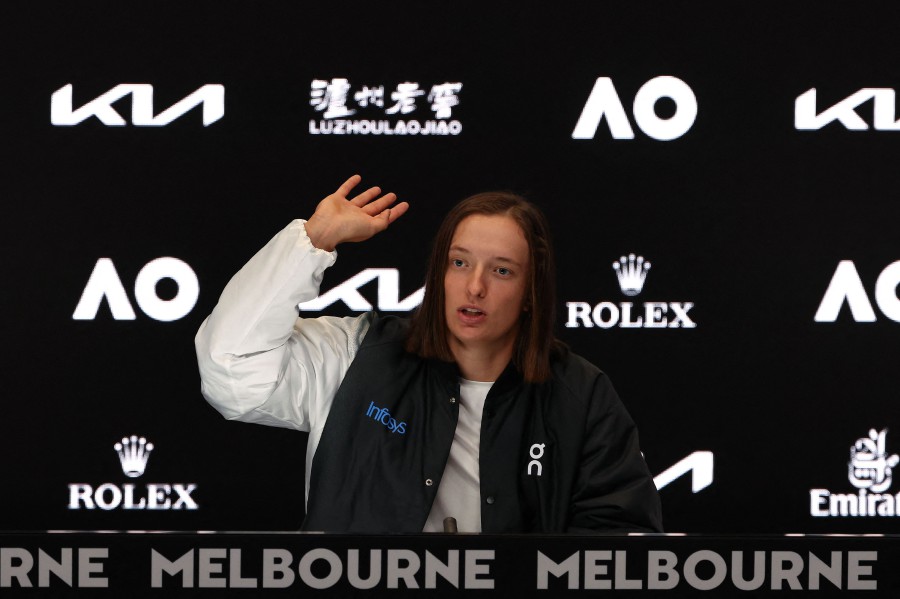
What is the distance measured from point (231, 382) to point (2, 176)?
1702 millimetres

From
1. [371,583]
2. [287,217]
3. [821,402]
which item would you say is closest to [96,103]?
[287,217]

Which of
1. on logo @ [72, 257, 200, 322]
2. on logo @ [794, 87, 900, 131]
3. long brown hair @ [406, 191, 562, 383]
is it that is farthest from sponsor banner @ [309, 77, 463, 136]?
long brown hair @ [406, 191, 562, 383]

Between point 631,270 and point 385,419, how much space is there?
4.92ft

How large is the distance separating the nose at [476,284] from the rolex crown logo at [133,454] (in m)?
1.65

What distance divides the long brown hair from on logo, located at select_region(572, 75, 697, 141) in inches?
49.9

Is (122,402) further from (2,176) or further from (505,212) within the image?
(505,212)

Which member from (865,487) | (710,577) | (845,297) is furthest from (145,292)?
(710,577)

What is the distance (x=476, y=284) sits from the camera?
78.9 inches

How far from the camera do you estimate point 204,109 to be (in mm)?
3301

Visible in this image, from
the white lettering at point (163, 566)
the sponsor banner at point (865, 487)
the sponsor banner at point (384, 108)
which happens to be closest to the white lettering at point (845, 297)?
the sponsor banner at point (865, 487)

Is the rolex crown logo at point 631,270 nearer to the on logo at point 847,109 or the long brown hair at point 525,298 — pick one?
the on logo at point 847,109

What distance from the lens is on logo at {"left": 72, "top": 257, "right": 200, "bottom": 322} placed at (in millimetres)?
3305

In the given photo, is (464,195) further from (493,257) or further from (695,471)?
(493,257)

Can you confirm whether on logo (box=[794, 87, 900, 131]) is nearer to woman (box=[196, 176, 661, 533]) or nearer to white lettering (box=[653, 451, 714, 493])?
white lettering (box=[653, 451, 714, 493])
